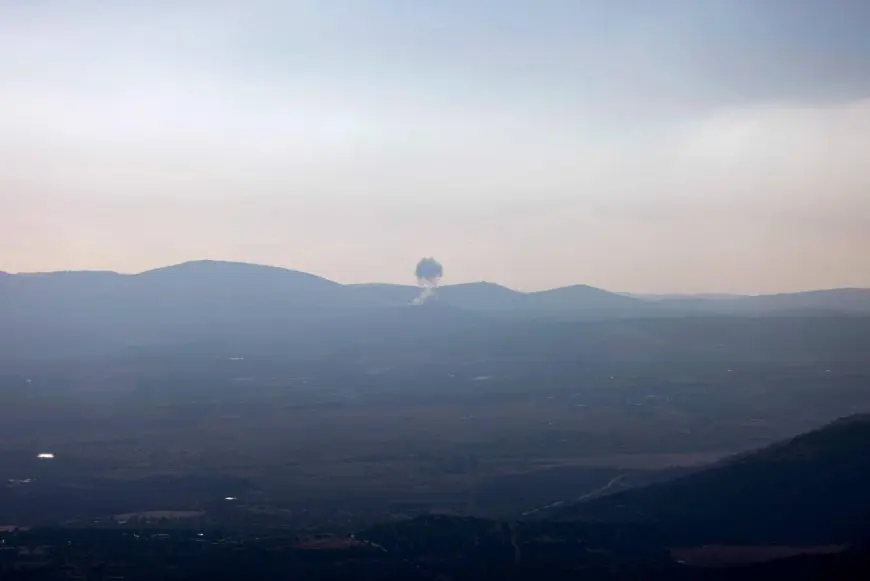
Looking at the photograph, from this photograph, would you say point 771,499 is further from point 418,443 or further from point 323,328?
point 323,328

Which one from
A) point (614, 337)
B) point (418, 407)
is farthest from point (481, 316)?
point (418, 407)

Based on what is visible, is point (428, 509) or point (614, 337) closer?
point (428, 509)

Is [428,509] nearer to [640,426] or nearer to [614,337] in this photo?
[640,426]

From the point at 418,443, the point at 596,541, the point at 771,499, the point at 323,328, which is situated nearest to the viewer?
the point at 596,541

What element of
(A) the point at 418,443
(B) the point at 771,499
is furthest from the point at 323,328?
(B) the point at 771,499

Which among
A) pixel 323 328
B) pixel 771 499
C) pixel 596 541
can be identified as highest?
pixel 323 328

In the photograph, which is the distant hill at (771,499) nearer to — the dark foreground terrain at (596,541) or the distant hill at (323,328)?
the dark foreground terrain at (596,541)

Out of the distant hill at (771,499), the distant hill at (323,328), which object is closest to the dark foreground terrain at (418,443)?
the distant hill at (771,499)

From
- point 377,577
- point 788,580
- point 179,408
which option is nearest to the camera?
point 788,580

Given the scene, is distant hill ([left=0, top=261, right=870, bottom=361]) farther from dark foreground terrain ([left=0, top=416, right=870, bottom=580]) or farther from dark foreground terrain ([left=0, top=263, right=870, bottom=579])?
dark foreground terrain ([left=0, top=416, right=870, bottom=580])
